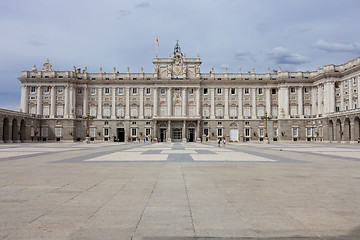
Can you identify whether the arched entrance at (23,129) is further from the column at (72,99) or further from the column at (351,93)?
the column at (351,93)

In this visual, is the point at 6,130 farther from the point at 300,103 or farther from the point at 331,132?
the point at 331,132

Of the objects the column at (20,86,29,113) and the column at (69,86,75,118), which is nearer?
the column at (20,86,29,113)

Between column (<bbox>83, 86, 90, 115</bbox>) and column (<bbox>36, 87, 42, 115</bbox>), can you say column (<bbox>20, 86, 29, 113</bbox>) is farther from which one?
column (<bbox>83, 86, 90, 115</bbox>)

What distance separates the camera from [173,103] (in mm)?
74438

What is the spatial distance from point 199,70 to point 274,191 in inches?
2655

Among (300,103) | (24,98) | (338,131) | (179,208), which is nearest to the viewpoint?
(179,208)

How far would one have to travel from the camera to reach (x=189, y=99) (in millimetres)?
74438

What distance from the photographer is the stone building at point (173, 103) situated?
2835 inches

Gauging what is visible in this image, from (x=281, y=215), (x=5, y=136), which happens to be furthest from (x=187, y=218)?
(x=5, y=136)

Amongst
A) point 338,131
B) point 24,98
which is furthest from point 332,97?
point 24,98

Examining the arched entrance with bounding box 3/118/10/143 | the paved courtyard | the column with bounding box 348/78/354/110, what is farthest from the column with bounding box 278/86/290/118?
the paved courtyard

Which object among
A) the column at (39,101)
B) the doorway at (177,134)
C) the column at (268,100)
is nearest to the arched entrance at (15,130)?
the column at (39,101)

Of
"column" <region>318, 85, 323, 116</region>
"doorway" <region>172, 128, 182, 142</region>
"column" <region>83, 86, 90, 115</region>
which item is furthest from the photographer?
"column" <region>83, 86, 90, 115</region>

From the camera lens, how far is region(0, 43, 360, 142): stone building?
236ft
